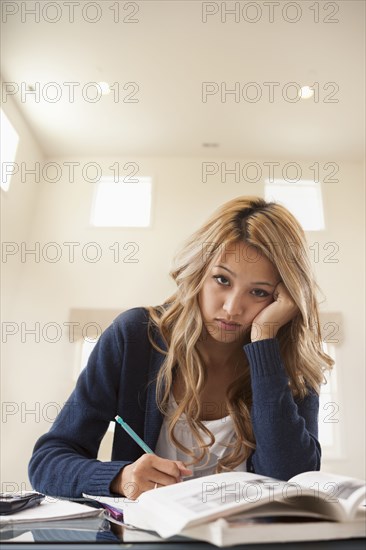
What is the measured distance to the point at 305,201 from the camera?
8.39 feet

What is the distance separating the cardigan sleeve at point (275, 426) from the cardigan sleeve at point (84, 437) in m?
0.36

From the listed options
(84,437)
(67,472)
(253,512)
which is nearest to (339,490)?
(253,512)

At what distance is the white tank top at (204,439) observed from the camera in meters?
1.10

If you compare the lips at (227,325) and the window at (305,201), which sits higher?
the window at (305,201)

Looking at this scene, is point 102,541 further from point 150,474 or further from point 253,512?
point 150,474

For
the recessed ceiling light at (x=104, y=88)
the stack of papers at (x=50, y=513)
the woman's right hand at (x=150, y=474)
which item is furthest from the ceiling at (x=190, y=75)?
the stack of papers at (x=50, y=513)

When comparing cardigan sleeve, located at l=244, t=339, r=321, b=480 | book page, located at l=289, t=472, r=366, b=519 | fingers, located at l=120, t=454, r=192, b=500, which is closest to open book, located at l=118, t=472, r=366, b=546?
book page, located at l=289, t=472, r=366, b=519

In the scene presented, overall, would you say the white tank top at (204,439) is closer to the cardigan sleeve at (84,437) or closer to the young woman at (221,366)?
the young woman at (221,366)

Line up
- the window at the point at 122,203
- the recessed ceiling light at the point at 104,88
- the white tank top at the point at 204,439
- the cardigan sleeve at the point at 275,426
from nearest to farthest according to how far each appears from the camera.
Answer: the cardigan sleeve at the point at 275,426 → the white tank top at the point at 204,439 → the recessed ceiling light at the point at 104,88 → the window at the point at 122,203

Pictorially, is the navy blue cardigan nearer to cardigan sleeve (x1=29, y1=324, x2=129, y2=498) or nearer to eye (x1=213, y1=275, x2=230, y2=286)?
cardigan sleeve (x1=29, y1=324, x2=129, y2=498)

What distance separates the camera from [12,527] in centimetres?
50

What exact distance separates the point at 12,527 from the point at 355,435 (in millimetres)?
2136

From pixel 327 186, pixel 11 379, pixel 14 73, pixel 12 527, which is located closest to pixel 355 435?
pixel 327 186

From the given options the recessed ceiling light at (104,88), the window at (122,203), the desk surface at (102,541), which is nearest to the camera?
the desk surface at (102,541)
